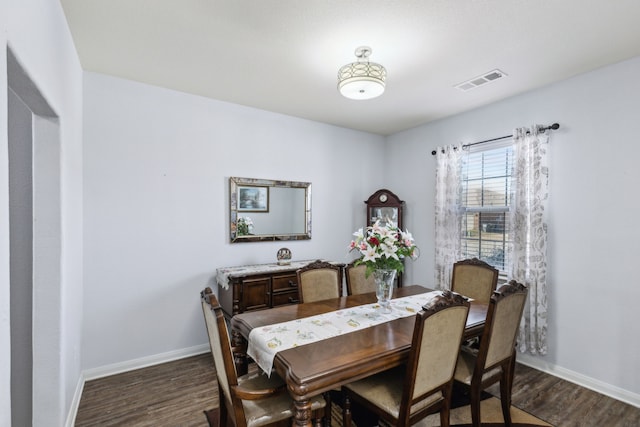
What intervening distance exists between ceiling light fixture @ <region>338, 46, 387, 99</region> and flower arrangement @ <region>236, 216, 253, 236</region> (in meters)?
1.88

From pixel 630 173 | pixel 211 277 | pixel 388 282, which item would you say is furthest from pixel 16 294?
pixel 630 173

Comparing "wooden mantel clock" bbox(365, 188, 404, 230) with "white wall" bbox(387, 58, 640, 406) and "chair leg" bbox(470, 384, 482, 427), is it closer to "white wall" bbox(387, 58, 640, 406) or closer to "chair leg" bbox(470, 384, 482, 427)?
"white wall" bbox(387, 58, 640, 406)

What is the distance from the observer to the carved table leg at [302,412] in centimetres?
145

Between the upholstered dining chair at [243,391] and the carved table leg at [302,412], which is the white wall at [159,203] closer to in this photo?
the upholstered dining chair at [243,391]

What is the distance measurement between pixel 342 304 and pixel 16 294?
2042 mm

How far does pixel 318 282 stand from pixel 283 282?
2.24 feet

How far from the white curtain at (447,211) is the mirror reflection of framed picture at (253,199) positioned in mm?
2118

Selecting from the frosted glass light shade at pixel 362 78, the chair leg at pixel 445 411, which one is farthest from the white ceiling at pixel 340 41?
the chair leg at pixel 445 411

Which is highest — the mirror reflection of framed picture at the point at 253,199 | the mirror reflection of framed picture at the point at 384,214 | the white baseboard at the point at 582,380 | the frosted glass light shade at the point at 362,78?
the frosted glass light shade at the point at 362,78

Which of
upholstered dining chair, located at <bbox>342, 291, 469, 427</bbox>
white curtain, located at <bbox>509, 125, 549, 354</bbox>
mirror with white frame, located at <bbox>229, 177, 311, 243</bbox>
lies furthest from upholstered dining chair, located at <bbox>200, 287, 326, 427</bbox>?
white curtain, located at <bbox>509, 125, 549, 354</bbox>

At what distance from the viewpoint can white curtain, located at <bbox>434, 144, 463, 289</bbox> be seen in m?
3.78

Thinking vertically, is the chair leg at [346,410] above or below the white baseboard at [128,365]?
above

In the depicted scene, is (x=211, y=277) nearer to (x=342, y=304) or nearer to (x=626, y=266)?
(x=342, y=304)

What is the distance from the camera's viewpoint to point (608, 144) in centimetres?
265
